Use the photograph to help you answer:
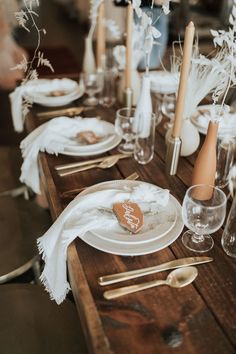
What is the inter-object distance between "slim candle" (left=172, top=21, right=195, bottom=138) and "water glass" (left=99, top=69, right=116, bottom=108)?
1.84 feet

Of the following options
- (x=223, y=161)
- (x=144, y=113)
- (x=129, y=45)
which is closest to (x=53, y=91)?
(x=129, y=45)

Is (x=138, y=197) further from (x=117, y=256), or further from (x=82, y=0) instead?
(x=82, y=0)

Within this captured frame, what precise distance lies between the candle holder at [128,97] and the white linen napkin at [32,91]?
26 centimetres

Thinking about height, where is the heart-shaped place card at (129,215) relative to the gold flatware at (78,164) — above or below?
above

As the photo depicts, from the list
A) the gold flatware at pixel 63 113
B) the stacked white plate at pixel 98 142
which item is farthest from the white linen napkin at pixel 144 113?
the gold flatware at pixel 63 113

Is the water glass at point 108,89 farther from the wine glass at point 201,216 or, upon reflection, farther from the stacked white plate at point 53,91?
the wine glass at point 201,216

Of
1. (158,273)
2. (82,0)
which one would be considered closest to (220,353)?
(158,273)

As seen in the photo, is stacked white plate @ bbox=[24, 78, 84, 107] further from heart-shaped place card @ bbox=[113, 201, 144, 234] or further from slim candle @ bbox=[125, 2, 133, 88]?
heart-shaped place card @ bbox=[113, 201, 144, 234]

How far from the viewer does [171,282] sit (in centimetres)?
76

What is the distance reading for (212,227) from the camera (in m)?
0.84

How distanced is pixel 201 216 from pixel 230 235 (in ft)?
0.33

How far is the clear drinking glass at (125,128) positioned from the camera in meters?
1.23

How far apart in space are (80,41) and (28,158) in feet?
15.3

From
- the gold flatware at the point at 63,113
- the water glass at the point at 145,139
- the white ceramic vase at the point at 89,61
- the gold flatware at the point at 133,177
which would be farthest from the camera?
the white ceramic vase at the point at 89,61
